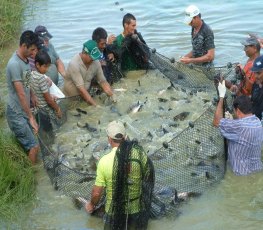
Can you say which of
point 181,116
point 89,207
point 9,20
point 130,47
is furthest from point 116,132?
point 9,20

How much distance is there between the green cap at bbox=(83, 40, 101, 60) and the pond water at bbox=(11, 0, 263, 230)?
87.8 inches

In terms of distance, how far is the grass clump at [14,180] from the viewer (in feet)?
22.1

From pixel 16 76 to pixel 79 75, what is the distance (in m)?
2.11

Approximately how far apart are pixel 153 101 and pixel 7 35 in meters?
5.50

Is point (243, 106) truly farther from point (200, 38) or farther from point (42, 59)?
point (200, 38)

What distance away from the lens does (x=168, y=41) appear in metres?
13.6

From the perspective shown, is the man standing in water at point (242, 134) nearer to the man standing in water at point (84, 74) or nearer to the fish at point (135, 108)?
the fish at point (135, 108)

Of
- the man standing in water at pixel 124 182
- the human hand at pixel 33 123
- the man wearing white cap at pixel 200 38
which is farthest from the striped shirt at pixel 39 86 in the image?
the man wearing white cap at pixel 200 38

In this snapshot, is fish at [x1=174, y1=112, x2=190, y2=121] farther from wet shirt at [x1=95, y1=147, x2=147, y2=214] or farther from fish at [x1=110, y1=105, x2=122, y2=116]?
wet shirt at [x1=95, y1=147, x2=147, y2=214]

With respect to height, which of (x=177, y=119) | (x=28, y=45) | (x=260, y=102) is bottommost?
(x=177, y=119)

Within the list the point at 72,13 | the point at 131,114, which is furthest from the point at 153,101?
the point at 72,13

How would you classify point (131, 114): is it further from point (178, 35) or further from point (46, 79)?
point (178, 35)

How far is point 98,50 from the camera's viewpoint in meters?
8.94

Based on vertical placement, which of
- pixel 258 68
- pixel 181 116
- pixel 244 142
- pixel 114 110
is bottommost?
pixel 181 116
